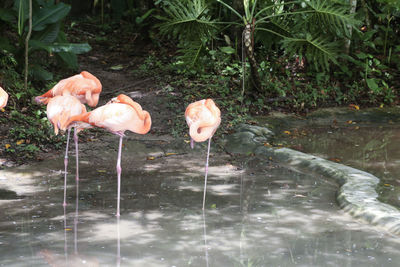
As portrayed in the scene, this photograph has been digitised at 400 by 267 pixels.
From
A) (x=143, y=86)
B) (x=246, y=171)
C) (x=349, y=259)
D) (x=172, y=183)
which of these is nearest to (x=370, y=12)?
(x=143, y=86)

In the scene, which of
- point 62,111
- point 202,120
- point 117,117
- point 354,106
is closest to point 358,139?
point 354,106

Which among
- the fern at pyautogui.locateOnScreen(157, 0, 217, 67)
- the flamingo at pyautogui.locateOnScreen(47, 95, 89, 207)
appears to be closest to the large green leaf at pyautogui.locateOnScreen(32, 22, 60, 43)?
the fern at pyautogui.locateOnScreen(157, 0, 217, 67)

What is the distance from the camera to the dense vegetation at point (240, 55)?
7.24 meters

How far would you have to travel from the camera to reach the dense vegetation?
7242mm

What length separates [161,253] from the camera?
11.8 feet

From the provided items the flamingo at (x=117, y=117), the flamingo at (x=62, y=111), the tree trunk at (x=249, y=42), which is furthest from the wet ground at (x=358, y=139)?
the flamingo at (x=62, y=111)

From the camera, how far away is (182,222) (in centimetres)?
418

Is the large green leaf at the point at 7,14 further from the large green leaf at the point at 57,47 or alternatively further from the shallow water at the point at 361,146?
the shallow water at the point at 361,146

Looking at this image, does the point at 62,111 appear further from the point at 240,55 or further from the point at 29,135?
the point at 240,55

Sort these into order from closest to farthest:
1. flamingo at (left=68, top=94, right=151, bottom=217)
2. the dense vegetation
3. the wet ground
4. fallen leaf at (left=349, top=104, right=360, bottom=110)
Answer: flamingo at (left=68, top=94, right=151, bottom=217) < the wet ground < the dense vegetation < fallen leaf at (left=349, top=104, right=360, bottom=110)

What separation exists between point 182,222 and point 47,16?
13.9 feet

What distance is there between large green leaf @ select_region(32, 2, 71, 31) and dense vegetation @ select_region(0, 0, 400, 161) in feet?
0.04

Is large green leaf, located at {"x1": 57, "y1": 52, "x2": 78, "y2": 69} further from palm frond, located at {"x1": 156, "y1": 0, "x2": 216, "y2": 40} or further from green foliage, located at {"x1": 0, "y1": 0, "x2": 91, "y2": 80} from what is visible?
palm frond, located at {"x1": 156, "y1": 0, "x2": 216, "y2": 40}

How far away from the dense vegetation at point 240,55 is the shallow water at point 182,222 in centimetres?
133
